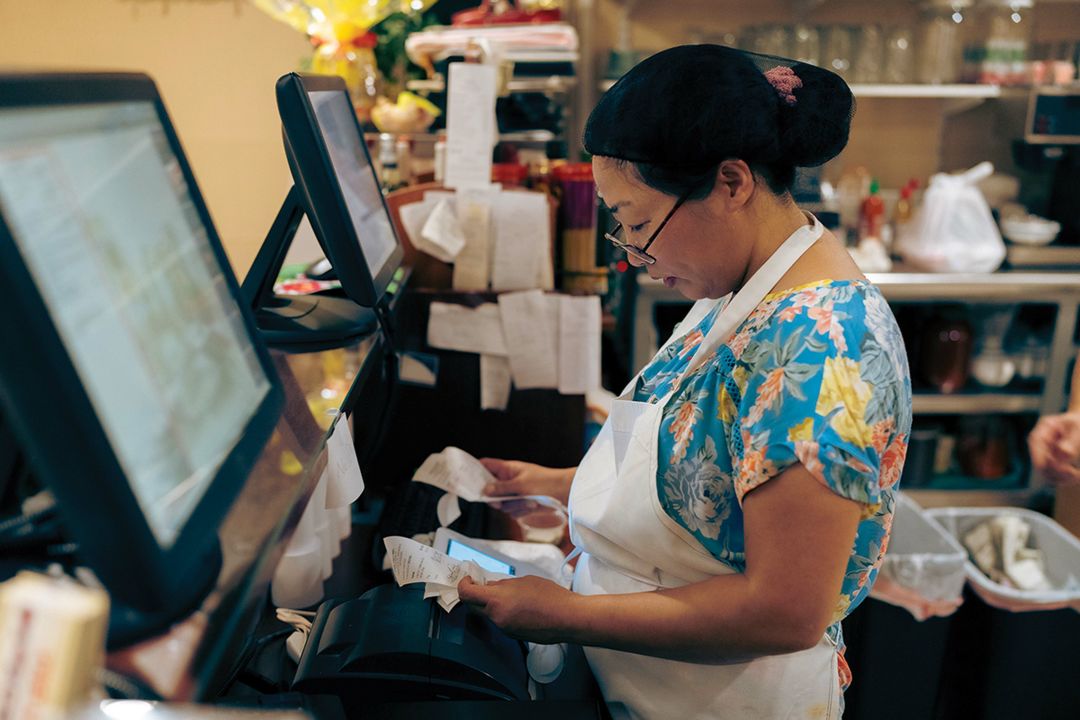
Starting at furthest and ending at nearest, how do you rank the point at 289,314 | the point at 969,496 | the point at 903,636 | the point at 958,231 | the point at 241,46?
the point at 241,46 < the point at 969,496 < the point at 958,231 < the point at 903,636 < the point at 289,314

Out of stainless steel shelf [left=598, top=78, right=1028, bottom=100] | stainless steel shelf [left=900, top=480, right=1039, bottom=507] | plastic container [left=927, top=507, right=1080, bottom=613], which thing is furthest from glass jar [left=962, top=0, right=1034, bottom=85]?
plastic container [left=927, top=507, right=1080, bottom=613]

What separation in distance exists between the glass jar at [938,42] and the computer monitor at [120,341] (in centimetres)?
329

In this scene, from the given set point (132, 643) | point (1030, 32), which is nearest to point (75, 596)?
point (132, 643)

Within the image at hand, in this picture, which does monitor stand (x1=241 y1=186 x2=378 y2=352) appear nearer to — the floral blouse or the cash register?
the cash register

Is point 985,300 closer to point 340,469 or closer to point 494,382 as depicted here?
point 494,382

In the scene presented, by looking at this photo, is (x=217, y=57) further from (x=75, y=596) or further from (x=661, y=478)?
(x=75, y=596)

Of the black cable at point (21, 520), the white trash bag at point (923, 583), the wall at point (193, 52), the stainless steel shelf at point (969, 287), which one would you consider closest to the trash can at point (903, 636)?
the white trash bag at point (923, 583)

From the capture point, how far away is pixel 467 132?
1.93 meters

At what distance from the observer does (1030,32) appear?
11.8 ft

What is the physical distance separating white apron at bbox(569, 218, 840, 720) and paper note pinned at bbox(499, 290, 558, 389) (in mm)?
752

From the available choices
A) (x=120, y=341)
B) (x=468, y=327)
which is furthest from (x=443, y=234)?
(x=120, y=341)

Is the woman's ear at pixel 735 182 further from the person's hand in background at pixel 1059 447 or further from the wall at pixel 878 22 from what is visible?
the wall at pixel 878 22

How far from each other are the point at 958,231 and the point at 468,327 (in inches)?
88.5

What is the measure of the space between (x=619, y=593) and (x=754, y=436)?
0.30 metres
